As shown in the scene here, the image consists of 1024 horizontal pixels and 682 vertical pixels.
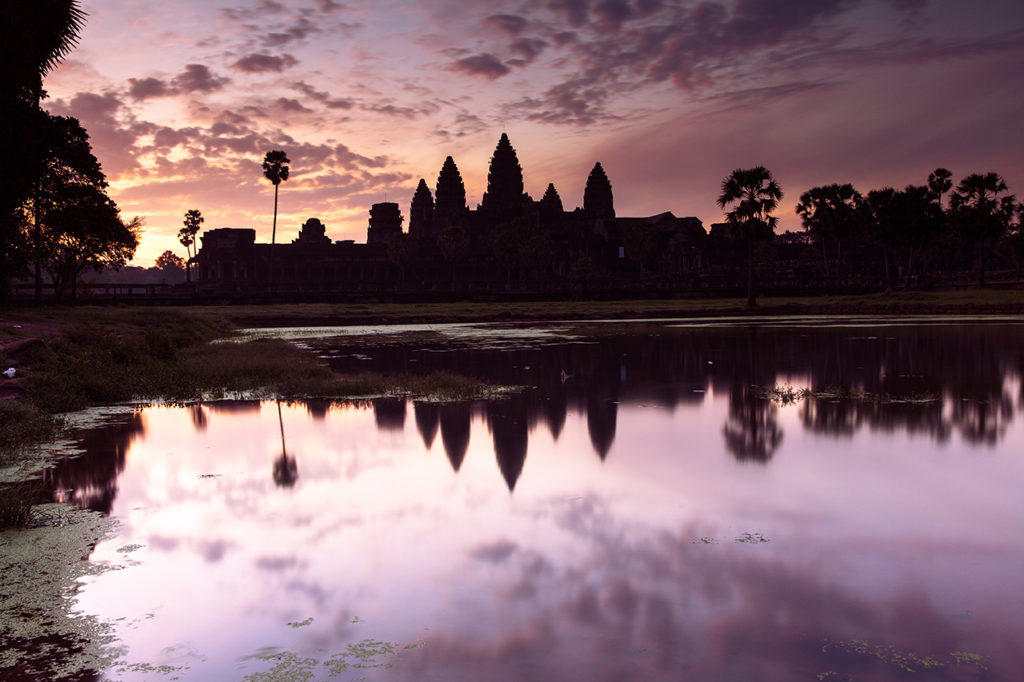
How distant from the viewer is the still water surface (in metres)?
5.16

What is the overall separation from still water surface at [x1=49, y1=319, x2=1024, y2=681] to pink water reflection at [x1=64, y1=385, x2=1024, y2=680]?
0.03m

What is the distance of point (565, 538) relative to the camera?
7531 mm

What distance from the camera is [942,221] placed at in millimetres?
85938

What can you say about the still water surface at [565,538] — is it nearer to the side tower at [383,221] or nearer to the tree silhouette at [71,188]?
the tree silhouette at [71,188]

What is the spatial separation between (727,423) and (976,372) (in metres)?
10.6

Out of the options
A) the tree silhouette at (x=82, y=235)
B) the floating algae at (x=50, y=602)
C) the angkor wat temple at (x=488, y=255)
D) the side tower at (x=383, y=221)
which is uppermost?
the side tower at (x=383, y=221)

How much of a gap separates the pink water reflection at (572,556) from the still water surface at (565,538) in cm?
3

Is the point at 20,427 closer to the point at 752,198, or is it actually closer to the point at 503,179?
the point at 752,198

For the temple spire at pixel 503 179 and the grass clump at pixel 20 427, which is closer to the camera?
the grass clump at pixel 20 427

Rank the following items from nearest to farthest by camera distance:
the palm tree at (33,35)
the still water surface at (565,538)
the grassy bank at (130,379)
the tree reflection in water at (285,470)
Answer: the still water surface at (565,538), the tree reflection in water at (285,470), the grassy bank at (130,379), the palm tree at (33,35)

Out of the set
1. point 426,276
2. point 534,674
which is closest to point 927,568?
point 534,674

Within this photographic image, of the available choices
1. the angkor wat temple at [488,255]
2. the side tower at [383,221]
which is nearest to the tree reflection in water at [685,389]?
the angkor wat temple at [488,255]

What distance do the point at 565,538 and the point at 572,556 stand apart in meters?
0.54

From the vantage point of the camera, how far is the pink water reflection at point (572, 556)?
518cm
